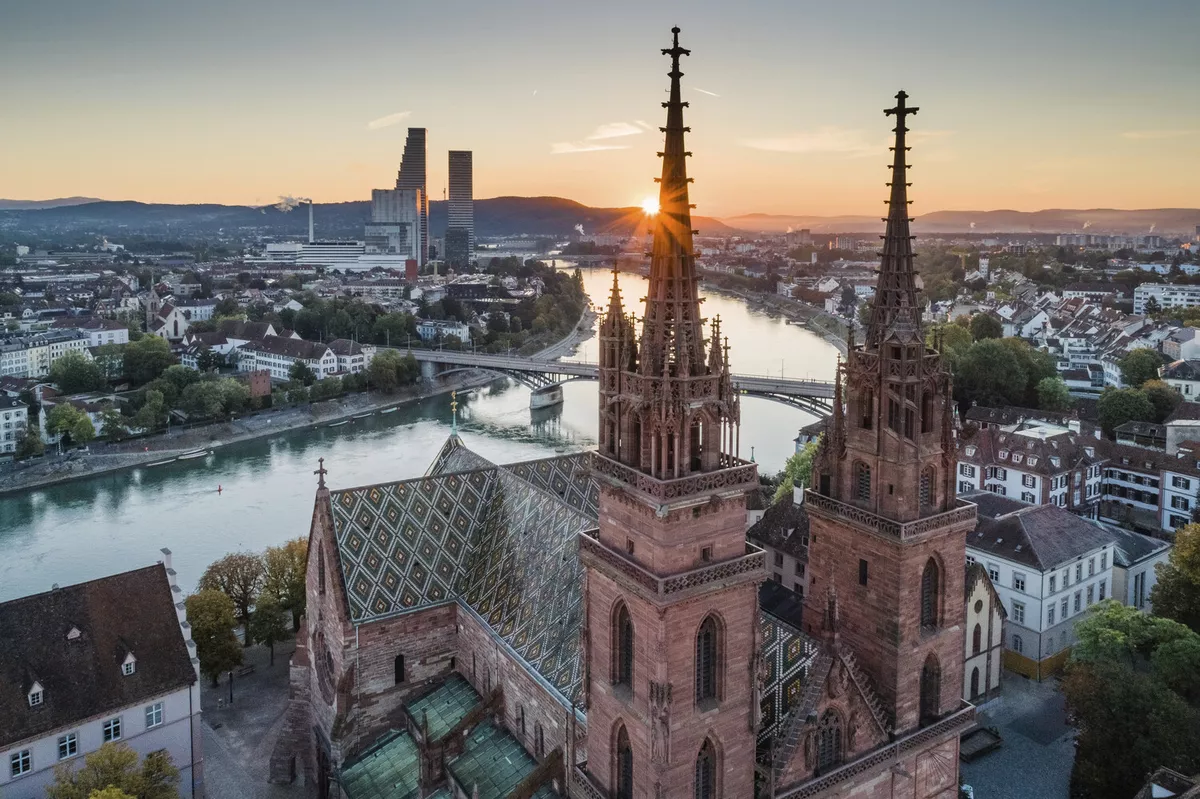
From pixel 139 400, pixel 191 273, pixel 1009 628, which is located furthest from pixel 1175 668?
pixel 191 273

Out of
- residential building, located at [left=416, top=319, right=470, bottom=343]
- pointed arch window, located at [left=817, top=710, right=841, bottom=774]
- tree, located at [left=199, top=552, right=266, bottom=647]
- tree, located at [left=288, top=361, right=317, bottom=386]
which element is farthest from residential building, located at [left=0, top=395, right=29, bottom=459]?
pointed arch window, located at [left=817, top=710, right=841, bottom=774]

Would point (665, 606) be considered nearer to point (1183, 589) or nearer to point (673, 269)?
point (673, 269)

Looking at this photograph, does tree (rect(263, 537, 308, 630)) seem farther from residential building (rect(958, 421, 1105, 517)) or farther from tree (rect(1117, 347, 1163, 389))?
tree (rect(1117, 347, 1163, 389))

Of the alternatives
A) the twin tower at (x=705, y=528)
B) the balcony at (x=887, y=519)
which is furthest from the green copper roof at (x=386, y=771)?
the balcony at (x=887, y=519)

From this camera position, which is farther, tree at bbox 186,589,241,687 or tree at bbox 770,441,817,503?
tree at bbox 770,441,817,503

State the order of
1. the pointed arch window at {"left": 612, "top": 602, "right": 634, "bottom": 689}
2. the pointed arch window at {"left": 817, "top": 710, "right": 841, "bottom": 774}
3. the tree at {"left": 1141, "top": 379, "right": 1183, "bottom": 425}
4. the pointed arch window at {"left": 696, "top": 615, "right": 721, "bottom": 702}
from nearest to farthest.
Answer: the pointed arch window at {"left": 696, "top": 615, "right": 721, "bottom": 702}, the pointed arch window at {"left": 612, "top": 602, "right": 634, "bottom": 689}, the pointed arch window at {"left": 817, "top": 710, "right": 841, "bottom": 774}, the tree at {"left": 1141, "top": 379, "right": 1183, "bottom": 425}

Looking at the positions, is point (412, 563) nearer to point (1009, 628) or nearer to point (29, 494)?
point (1009, 628)

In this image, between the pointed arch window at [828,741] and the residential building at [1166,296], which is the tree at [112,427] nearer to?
the pointed arch window at [828,741]

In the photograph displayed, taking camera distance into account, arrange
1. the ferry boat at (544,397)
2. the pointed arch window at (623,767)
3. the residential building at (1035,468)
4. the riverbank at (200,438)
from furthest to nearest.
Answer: the ferry boat at (544,397), the riverbank at (200,438), the residential building at (1035,468), the pointed arch window at (623,767)
